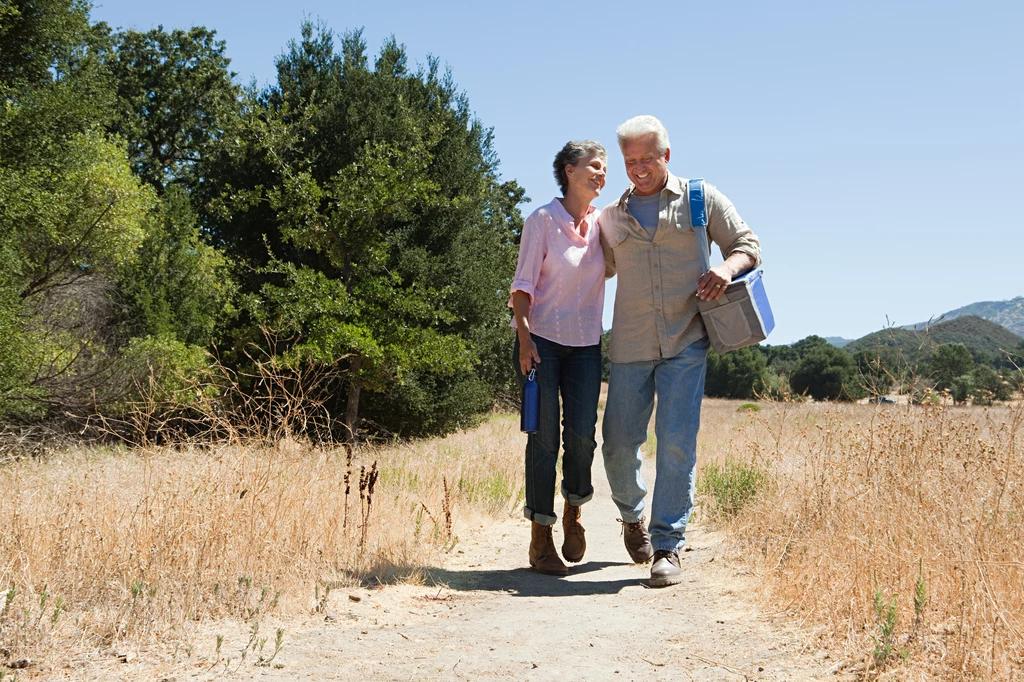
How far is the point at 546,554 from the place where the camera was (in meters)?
4.90

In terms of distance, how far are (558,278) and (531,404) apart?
2.35ft

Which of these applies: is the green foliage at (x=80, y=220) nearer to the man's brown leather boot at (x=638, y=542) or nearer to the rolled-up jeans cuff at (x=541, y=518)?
the rolled-up jeans cuff at (x=541, y=518)

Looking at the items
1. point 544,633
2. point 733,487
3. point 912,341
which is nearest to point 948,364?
point 912,341

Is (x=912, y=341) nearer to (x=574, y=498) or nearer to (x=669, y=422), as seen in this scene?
(x=669, y=422)

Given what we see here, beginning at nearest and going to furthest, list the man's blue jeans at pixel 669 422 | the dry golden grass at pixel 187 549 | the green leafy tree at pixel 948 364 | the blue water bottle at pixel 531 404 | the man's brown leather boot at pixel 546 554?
1. the dry golden grass at pixel 187 549
2. the man's blue jeans at pixel 669 422
3. the blue water bottle at pixel 531 404
4. the man's brown leather boot at pixel 546 554
5. the green leafy tree at pixel 948 364

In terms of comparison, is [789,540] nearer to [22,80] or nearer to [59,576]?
[59,576]

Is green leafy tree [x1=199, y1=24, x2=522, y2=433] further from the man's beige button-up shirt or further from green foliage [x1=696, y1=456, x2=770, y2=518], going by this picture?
the man's beige button-up shirt

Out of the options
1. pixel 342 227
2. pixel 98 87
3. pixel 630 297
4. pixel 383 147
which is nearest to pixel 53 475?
pixel 630 297

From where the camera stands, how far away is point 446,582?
4660 mm

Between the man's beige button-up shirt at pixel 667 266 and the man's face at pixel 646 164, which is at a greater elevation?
the man's face at pixel 646 164

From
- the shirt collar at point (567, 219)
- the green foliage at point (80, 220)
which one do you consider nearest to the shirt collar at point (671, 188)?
the shirt collar at point (567, 219)

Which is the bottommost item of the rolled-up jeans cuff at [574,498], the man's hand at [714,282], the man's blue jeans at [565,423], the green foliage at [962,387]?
the rolled-up jeans cuff at [574,498]

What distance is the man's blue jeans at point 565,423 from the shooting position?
475 cm

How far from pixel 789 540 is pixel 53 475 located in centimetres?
574
